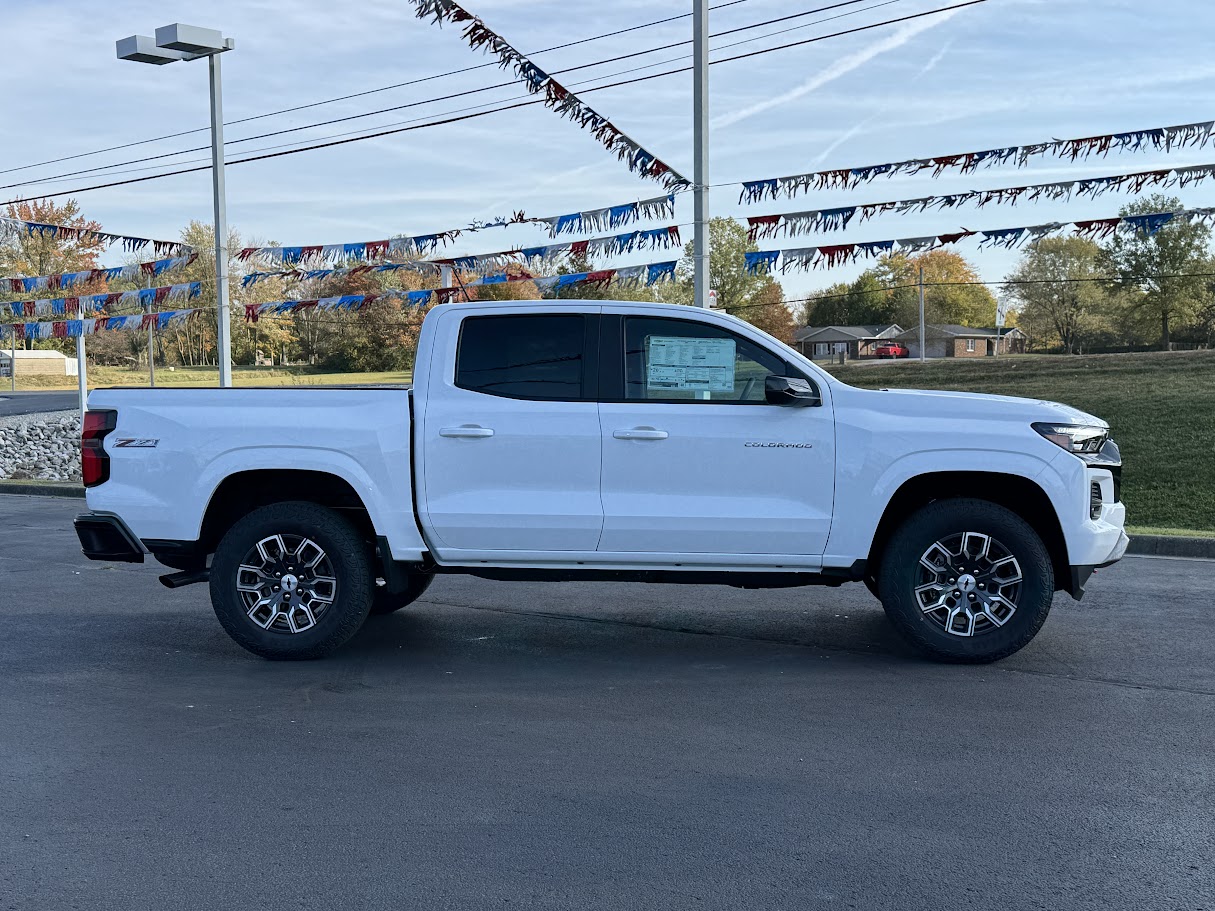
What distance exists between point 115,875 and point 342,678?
274cm

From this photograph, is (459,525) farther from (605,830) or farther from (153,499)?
(605,830)

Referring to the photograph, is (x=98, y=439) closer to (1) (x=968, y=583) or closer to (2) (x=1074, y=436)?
(1) (x=968, y=583)

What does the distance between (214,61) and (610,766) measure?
55.3 feet

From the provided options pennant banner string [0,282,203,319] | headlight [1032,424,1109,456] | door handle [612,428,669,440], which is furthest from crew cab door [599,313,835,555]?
pennant banner string [0,282,203,319]

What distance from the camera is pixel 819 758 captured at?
5.16 metres

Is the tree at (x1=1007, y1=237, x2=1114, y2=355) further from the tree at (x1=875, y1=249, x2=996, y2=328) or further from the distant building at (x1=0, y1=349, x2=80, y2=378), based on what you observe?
the distant building at (x1=0, y1=349, x2=80, y2=378)

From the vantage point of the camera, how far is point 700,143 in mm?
14477

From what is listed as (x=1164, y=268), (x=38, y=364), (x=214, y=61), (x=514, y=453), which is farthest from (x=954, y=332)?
(x=514, y=453)

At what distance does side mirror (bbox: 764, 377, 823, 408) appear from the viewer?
664 cm

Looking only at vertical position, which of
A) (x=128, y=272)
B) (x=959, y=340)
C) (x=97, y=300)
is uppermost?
(x=959, y=340)

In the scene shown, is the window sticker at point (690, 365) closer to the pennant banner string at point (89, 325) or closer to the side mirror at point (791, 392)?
the side mirror at point (791, 392)

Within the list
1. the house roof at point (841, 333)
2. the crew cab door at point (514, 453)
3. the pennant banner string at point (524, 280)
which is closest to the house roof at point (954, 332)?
the house roof at point (841, 333)

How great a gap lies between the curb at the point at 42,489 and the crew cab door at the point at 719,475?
14.8m

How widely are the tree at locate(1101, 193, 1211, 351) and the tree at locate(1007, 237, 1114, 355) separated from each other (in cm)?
910
